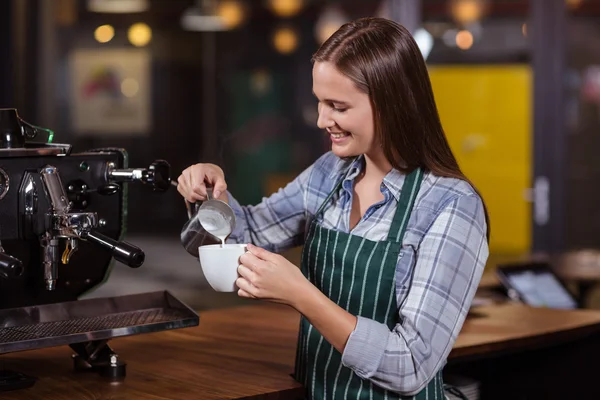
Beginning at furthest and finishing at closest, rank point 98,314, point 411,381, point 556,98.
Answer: point 556,98 → point 98,314 → point 411,381

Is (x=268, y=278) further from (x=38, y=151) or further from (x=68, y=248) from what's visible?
(x=38, y=151)

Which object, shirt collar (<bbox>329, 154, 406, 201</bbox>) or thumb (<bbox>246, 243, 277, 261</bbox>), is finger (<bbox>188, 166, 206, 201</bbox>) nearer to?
shirt collar (<bbox>329, 154, 406, 201</bbox>)

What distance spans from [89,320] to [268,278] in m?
0.59

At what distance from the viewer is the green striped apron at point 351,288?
1.88m

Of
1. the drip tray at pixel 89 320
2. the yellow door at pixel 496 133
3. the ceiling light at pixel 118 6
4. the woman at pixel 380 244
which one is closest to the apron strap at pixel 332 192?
the woman at pixel 380 244

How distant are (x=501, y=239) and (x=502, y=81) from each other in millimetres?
1101

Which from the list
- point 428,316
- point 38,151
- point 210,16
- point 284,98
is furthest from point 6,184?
point 284,98

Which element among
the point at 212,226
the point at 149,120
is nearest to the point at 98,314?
the point at 212,226

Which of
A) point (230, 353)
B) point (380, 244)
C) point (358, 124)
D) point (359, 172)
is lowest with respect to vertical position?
point (230, 353)

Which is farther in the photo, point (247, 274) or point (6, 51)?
point (6, 51)

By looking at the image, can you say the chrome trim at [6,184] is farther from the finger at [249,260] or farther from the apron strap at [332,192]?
the apron strap at [332,192]

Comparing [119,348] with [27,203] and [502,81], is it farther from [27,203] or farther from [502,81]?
[502,81]

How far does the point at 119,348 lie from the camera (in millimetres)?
2326

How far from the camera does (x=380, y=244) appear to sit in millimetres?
1892
